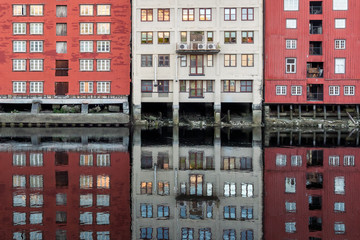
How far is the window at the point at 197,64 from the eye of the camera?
57.9 meters

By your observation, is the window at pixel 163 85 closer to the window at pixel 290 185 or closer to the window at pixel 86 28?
the window at pixel 86 28

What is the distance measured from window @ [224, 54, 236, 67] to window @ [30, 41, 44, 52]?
23.1 metres

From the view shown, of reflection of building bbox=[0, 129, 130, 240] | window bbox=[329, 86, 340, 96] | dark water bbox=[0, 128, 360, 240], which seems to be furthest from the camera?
window bbox=[329, 86, 340, 96]

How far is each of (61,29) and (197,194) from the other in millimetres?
46295

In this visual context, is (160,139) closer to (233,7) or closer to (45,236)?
(233,7)

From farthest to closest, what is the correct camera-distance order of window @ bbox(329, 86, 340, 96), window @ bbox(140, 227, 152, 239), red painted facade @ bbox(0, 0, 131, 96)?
red painted facade @ bbox(0, 0, 131, 96) < window @ bbox(329, 86, 340, 96) < window @ bbox(140, 227, 152, 239)

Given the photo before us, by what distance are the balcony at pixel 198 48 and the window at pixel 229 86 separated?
4.01 m

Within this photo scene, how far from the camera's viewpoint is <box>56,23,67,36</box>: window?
60.4m

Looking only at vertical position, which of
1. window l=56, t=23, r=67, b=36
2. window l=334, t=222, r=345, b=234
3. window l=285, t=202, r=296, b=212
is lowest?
window l=334, t=222, r=345, b=234

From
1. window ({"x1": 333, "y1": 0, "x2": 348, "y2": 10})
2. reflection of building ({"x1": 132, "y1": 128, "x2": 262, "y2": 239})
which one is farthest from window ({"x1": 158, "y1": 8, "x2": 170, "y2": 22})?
reflection of building ({"x1": 132, "y1": 128, "x2": 262, "y2": 239})

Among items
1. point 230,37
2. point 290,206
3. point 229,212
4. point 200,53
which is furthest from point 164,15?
point 229,212

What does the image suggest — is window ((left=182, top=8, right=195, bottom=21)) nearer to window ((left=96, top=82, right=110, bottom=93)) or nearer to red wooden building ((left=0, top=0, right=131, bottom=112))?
red wooden building ((left=0, top=0, right=131, bottom=112))

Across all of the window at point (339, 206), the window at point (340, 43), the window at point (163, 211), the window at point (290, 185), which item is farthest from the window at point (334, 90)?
the window at point (163, 211)

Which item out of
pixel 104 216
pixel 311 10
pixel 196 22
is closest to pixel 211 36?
pixel 196 22
